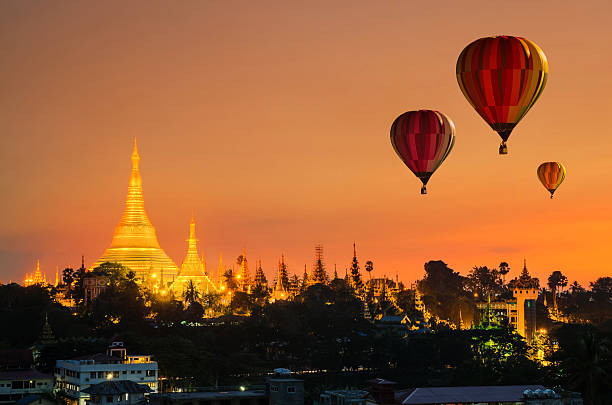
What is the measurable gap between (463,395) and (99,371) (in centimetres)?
2456

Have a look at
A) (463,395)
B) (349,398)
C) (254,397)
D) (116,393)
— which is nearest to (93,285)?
(116,393)

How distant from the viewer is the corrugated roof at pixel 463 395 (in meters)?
64.3

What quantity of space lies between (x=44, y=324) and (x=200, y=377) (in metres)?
18.7

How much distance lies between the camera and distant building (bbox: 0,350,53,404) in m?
74.6

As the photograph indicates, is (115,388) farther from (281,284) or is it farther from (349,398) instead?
(281,284)

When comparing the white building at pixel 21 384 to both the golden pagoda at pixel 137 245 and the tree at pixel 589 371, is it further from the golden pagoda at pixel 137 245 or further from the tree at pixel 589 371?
the golden pagoda at pixel 137 245

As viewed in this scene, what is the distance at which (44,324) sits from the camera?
307 ft

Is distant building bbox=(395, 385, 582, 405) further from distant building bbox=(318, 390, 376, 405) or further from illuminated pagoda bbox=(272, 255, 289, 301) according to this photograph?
illuminated pagoda bbox=(272, 255, 289, 301)

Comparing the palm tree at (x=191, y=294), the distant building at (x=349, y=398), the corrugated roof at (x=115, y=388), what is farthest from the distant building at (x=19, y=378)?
the palm tree at (x=191, y=294)

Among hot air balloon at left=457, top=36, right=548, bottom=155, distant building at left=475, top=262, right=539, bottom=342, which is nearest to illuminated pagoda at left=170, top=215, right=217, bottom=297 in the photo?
distant building at left=475, top=262, right=539, bottom=342

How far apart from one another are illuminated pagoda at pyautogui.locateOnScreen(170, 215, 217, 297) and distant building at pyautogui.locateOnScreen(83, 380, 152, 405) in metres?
56.3

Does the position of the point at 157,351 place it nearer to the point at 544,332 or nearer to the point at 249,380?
the point at 249,380

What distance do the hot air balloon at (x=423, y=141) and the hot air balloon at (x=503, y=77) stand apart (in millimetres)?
6344

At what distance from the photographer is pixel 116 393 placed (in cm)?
6800
